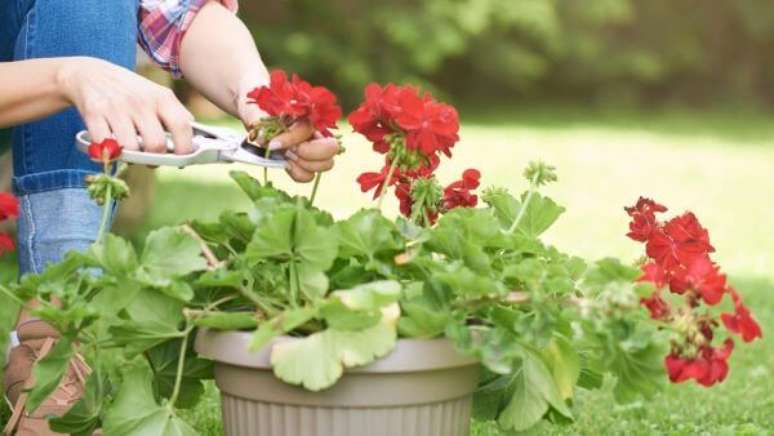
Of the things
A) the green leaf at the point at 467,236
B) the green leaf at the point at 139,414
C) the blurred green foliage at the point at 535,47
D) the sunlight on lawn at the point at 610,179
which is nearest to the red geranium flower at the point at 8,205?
the green leaf at the point at 139,414

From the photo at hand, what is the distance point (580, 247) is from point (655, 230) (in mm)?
2508

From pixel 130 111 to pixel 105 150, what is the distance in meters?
0.08

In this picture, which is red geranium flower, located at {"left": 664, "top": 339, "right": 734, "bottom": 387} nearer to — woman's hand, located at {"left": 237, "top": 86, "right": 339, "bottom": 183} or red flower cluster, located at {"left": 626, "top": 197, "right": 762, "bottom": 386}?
red flower cluster, located at {"left": 626, "top": 197, "right": 762, "bottom": 386}

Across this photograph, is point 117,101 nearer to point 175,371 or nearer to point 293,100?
point 293,100

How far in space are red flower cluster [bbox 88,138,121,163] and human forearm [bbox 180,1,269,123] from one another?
397mm

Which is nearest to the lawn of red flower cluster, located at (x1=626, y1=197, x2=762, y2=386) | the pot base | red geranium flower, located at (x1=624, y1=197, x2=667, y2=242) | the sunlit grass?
the sunlit grass

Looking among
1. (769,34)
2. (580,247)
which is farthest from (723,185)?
(769,34)

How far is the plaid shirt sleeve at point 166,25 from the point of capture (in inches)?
70.8

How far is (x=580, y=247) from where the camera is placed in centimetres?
393

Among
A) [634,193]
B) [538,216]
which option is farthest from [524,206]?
[634,193]

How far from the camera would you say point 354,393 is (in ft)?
3.89

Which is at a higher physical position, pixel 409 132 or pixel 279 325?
pixel 409 132

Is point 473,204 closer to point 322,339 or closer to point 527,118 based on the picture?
point 322,339

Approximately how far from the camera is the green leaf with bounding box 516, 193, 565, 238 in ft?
4.68
